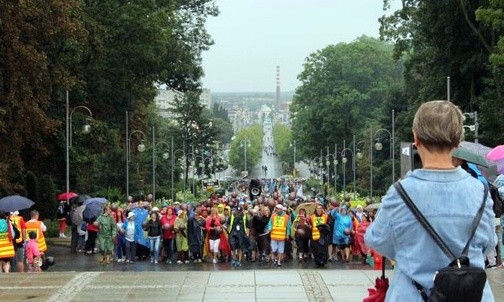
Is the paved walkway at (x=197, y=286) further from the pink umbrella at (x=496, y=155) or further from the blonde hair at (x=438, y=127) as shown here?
the blonde hair at (x=438, y=127)

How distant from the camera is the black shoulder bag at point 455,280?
4281mm

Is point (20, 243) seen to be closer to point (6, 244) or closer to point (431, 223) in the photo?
point (6, 244)

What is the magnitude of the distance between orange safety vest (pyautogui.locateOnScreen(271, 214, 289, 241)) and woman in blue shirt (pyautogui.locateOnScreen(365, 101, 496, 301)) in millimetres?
23822

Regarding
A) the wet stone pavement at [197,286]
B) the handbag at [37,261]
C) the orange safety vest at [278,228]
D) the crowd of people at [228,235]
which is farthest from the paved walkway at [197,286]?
the crowd of people at [228,235]

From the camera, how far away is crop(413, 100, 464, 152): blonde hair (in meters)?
4.46

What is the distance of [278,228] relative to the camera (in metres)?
28.3

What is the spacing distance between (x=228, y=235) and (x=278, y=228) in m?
1.42

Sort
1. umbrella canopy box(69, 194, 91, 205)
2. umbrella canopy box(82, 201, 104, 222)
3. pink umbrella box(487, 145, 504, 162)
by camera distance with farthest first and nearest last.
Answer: umbrella canopy box(69, 194, 91, 205), umbrella canopy box(82, 201, 104, 222), pink umbrella box(487, 145, 504, 162)

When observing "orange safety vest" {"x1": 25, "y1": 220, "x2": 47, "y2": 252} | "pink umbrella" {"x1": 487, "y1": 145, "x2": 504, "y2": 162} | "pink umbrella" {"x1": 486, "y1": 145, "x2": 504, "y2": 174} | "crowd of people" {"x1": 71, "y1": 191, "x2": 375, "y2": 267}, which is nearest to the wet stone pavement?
"pink umbrella" {"x1": 486, "y1": 145, "x2": 504, "y2": 174}

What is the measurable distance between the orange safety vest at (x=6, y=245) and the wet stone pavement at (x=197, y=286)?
3450 millimetres

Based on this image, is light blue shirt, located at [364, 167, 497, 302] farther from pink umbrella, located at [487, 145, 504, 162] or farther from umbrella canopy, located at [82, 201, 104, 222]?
umbrella canopy, located at [82, 201, 104, 222]

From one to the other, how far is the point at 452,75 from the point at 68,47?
1846 centimetres

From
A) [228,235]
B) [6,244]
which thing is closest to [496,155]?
[6,244]

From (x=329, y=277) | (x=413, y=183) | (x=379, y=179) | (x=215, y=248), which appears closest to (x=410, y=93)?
(x=379, y=179)
